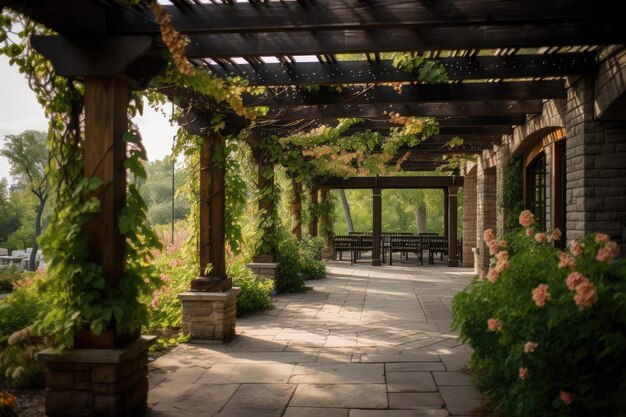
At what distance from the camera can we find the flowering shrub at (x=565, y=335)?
9.32 feet

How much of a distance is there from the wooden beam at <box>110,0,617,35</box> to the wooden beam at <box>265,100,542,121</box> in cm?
341

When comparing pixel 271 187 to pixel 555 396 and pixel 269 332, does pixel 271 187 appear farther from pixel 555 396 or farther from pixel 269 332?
pixel 555 396

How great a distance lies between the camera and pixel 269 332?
22.6 ft

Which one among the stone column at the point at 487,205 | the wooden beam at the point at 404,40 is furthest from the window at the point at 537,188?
the wooden beam at the point at 404,40

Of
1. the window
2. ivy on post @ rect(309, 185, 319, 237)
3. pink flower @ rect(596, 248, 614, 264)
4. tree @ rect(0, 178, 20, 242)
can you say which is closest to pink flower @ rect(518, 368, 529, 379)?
pink flower @ rect(596, 248, 614, 264)

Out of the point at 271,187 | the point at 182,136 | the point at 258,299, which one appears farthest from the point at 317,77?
the point at 271,187

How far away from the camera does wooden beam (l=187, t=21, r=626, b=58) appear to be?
169 inches

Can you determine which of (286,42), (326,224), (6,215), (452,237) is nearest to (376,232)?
(326,224)

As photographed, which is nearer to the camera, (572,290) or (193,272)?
(572,290)

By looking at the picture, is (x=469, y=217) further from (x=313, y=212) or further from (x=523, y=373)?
(x=523, y=373)

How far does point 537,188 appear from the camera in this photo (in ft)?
31.4

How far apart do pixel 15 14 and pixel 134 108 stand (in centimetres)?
101

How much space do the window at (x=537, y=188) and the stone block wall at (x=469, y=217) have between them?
5.65 metres

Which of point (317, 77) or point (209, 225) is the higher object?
point (317, 77)
